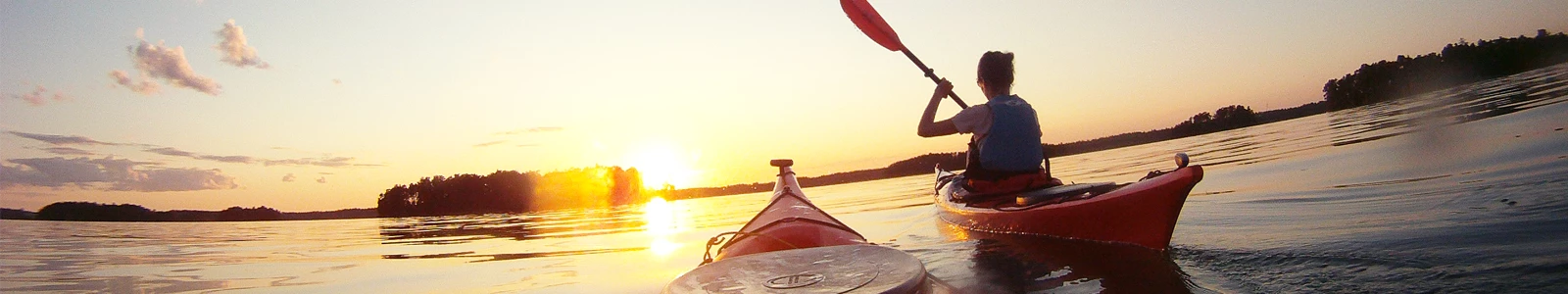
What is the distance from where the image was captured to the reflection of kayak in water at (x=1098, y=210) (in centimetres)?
424

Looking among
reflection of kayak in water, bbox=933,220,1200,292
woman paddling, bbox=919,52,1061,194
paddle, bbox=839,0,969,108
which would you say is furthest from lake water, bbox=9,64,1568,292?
paddle, bbox=839,0,969,108

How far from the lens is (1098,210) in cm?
484

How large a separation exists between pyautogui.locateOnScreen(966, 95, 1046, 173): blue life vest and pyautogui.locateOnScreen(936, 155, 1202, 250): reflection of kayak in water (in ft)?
0.94

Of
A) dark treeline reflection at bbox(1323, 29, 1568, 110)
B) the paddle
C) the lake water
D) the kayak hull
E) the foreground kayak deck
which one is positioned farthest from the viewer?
dark treeline reflection at bbox(1323, 29, 1568, 110)

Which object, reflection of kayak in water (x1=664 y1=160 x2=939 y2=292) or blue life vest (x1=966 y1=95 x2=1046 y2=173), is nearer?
reflection of kayak in water (x1=664 y1=160 x2=939 y2=292)

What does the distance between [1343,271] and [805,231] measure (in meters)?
2.59

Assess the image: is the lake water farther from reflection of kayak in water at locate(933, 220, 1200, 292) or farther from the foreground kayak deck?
the foreground kayak deck

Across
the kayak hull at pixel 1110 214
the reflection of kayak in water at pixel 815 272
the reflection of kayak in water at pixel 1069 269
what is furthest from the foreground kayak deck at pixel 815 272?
the kayak hull at pixel 1110 214

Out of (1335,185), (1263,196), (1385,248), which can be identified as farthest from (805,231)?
(1335,185)

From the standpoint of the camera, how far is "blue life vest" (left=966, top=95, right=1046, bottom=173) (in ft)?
19.1

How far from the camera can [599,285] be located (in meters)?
5.37

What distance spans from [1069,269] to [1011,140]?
1950mm

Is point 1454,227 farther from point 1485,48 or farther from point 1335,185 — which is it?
point 1485,48

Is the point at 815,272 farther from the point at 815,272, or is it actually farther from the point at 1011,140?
the point at 1011,140
